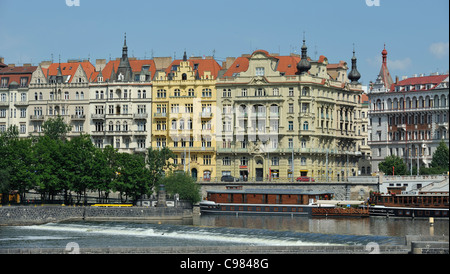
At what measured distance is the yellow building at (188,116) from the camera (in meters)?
114

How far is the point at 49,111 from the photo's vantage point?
120062 mm

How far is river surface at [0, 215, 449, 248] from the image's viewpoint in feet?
206

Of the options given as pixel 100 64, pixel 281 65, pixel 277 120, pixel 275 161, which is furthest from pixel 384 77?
pixel 100 64

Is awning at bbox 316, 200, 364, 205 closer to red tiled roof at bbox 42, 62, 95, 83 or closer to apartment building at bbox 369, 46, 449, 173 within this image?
apartment building at bbox 369, 46, 449, 173

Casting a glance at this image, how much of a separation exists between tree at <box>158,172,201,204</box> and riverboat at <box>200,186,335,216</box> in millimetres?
1555

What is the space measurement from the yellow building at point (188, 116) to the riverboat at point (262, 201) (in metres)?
12.5

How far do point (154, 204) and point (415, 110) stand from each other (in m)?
27.9

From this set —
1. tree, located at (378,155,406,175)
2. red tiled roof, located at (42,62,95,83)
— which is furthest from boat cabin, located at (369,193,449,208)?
red tiled roof, located at (42,62,95,83)

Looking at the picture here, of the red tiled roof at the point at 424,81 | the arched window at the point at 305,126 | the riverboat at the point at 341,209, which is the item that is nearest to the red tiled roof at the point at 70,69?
the arched window at the point at 305,126

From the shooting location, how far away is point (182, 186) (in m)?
98.6

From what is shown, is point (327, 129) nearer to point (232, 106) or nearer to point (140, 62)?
point (232, 106)

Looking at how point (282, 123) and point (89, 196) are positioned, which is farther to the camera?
point (282, 123)
